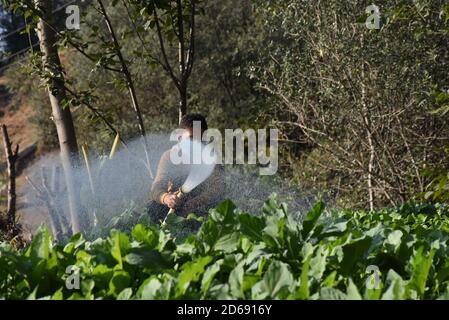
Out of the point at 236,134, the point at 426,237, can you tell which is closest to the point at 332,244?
the point at 426,237

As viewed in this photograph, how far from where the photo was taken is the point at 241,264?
2.09 meters

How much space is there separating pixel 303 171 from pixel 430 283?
25.3 feet

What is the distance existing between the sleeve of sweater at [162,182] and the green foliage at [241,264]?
102 inches

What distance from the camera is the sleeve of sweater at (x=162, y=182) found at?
17.3ft

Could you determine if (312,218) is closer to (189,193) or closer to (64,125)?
(189,193)

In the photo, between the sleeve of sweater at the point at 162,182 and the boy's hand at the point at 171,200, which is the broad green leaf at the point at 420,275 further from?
the sleeve of sweater at the point at 162,182

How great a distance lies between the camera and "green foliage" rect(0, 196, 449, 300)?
73.7 inches

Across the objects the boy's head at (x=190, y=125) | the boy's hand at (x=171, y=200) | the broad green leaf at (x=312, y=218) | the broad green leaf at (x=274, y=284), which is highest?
the boy's head at (x=190, y=125)

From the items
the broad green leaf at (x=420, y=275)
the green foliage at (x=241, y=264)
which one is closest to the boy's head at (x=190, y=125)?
the green foliage at (x=241, y=264)

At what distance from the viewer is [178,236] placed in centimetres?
330

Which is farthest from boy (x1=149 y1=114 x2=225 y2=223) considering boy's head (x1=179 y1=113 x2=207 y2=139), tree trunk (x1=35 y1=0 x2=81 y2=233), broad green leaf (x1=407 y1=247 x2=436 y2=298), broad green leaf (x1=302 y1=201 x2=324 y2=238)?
broad green leaf (x1=407 y1=247 x2=436 y2=298)

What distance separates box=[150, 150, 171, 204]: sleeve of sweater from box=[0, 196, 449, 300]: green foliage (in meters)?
2.59

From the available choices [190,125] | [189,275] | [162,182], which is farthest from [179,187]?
[189,275]

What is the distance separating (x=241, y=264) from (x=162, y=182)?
10.7 ft
